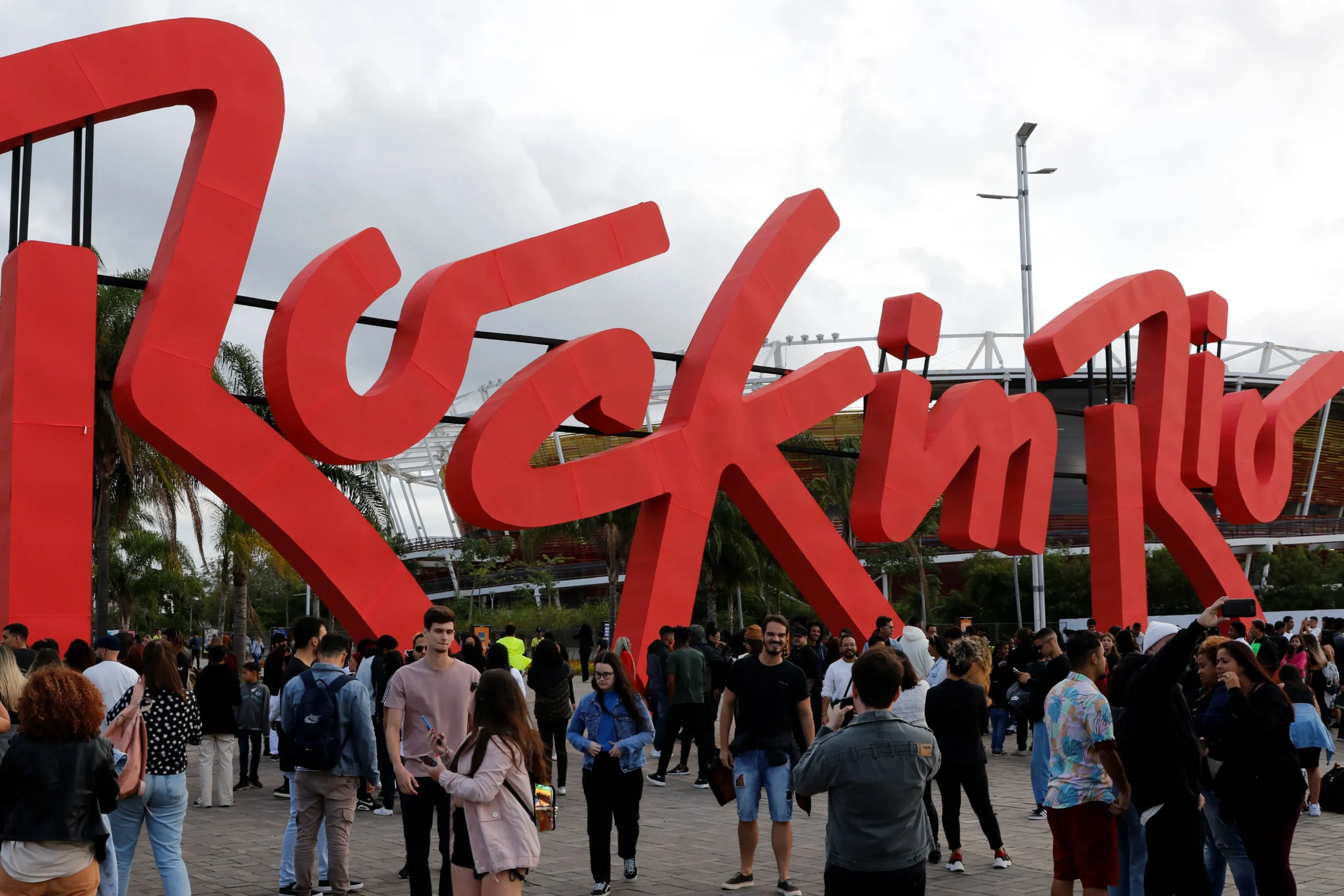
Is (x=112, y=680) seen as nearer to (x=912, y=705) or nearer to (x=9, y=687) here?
(x=9, y=687)

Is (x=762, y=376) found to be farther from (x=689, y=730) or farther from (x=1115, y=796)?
(x=1115, y=796)

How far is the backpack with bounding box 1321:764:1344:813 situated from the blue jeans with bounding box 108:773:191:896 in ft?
31.4

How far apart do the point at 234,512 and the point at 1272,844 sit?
86.6ft

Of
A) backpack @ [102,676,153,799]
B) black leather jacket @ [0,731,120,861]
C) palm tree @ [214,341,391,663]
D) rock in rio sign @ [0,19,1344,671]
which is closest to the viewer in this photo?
black leather jacket @ [0,731,120,861]

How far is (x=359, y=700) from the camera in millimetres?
7836

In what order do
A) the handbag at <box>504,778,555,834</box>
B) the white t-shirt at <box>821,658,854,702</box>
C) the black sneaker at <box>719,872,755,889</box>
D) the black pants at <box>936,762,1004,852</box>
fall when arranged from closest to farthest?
the handbag at <box>504,778,555,834</box> → the black sneaker at <box>719,872,755,889</box> → the black pants at <box>936,762,1004,852</box> → the white t-shirt at <box>821,658,854,702</box>

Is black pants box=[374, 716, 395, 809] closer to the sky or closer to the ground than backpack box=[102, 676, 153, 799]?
closer to the ground

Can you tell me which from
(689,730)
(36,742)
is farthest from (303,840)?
(689,730)

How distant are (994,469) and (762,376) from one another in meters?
48.0

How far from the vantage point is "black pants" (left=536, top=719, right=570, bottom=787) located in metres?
12.1

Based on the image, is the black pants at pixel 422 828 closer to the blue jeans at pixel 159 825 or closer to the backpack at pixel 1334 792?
the blue jeans at pixel 159 825

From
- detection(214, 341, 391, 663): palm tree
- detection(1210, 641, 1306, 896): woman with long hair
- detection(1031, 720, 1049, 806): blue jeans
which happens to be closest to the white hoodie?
detection(1031, 720, 1049, 806): blue jeans

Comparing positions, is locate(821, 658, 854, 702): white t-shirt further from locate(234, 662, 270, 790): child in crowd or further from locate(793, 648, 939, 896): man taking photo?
locate(234, 662, 270, 790): child in crowd

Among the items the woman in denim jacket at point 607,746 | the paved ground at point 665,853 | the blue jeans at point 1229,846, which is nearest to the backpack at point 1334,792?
the paved ground at point 665,853
